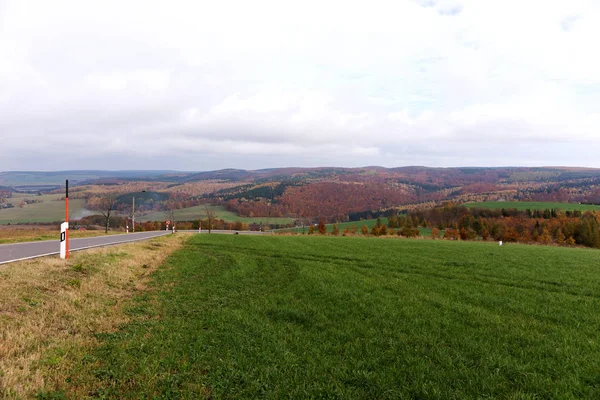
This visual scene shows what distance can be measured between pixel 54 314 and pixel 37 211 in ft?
278

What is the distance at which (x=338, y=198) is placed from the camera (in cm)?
15550

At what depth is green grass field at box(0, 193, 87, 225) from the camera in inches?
2717

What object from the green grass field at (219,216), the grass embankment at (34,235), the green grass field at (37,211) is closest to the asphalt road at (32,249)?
the grass embankment at (34,235)

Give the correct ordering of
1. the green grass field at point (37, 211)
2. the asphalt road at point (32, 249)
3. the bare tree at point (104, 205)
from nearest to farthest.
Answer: the asphalt road at point (32, 249) < the bare tree at point (104, 205) < the green grass field at point (37, 211)

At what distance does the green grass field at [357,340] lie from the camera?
5.10 meters

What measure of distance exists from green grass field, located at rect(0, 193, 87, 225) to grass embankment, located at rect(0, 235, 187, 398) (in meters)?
59.1

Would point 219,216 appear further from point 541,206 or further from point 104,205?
point 541,206

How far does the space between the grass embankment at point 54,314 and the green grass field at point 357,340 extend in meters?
0.51

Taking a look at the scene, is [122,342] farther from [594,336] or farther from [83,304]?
[594,336]

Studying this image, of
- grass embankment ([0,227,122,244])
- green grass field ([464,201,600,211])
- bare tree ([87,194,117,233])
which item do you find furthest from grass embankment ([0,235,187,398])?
green grass field ([464,201,600,211])

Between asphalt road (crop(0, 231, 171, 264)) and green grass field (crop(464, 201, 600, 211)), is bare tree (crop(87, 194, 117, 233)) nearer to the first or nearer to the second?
asphalt road (crop(0, 231, 171, 264))

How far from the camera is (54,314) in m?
7.84

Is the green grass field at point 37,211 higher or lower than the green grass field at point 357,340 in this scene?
lower

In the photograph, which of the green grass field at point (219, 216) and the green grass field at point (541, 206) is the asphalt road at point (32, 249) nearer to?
the green grass field at point (219, 216)
